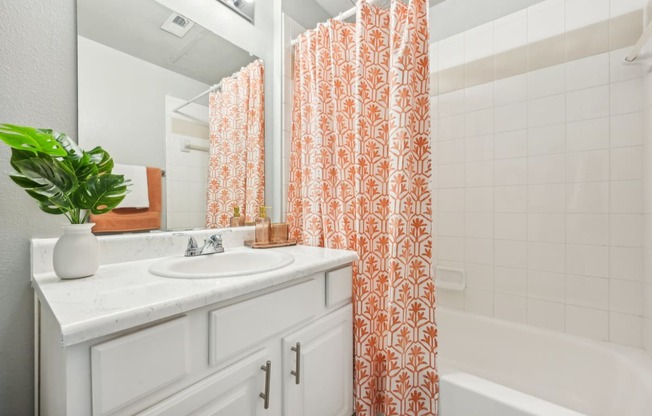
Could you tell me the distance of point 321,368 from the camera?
1081 millimetres

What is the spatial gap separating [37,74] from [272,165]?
1012 mm

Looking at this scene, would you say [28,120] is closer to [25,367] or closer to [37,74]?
[37,74]

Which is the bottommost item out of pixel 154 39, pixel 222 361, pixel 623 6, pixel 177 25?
pixel 222 361

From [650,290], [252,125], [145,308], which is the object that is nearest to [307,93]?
[252,125]

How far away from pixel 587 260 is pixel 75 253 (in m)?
2.17

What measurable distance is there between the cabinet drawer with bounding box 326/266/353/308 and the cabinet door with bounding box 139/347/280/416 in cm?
32

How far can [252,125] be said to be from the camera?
1566 millimetres

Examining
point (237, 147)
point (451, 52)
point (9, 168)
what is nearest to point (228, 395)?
point (9, 168)

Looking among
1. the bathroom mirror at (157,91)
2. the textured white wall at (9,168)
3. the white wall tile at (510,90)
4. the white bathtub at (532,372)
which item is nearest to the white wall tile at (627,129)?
the white wall tile at (510,90)

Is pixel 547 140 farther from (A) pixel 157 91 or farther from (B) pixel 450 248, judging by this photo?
(A) pixel 157 91

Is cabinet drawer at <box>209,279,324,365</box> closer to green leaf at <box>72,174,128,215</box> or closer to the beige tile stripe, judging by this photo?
green leaf at <box>72,174,128,215</box>

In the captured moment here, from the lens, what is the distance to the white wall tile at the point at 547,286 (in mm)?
1537

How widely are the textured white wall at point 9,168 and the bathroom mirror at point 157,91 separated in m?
0.07

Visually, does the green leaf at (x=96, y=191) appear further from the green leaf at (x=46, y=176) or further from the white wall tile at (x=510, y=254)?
the white wall tile at (x=510, y=254)
